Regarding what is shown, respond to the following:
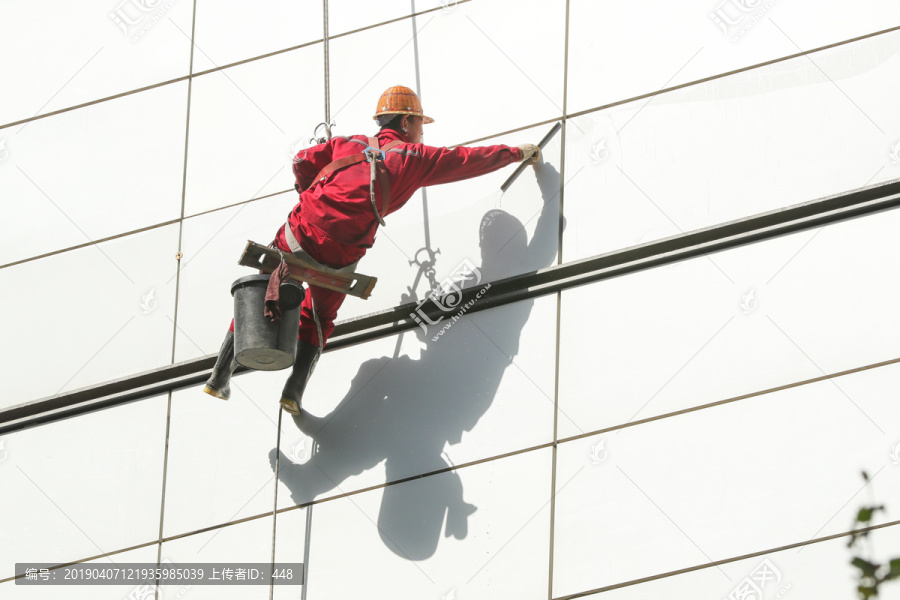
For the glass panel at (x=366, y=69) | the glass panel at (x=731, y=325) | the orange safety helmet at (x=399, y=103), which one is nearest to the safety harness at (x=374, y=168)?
the orange safety helmet at (x=399, y=103)

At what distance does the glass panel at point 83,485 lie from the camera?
660 cm

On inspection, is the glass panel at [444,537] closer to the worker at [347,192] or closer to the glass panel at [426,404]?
the glass panel at [426,404]

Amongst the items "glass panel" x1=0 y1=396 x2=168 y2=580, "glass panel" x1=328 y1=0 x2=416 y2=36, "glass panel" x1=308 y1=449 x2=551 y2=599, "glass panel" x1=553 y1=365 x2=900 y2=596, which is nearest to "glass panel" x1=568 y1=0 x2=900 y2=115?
"glass panel" x1=328 y1=0 x2=416 y2=36

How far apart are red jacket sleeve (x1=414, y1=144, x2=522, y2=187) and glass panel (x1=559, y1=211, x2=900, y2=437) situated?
0.76 metres

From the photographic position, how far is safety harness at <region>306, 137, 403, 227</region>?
6.23 m

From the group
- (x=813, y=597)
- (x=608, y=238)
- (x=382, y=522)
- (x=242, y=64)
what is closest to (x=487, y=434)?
(x=382, y=522)

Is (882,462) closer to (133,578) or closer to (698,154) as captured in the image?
(698,154)

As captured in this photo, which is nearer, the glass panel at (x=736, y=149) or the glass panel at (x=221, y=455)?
the glass panel at (x=736, y=149)

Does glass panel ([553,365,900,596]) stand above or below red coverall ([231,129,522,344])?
below

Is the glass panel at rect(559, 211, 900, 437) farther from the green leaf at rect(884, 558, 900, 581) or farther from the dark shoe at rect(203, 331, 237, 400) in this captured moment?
the dark shoe at rect(203, 331, 237, 400)

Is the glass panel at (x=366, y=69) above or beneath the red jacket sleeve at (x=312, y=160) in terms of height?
above

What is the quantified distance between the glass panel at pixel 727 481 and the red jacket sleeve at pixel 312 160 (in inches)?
70.9

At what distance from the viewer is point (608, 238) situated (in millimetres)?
6465

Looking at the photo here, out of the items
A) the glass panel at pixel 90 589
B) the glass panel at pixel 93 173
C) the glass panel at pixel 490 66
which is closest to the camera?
the glass panel at pixel 90 589
